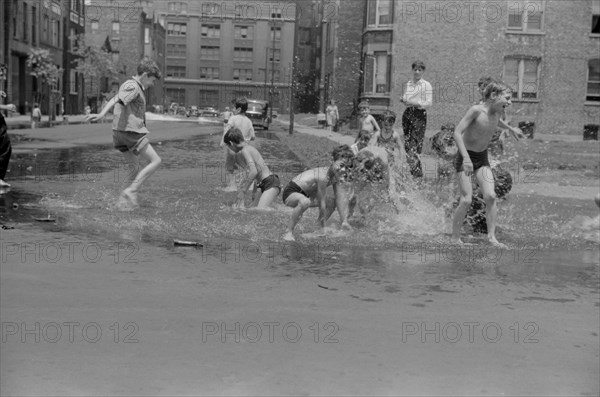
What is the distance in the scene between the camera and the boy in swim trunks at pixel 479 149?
898cm

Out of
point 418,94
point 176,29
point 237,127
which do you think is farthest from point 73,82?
point 418,94

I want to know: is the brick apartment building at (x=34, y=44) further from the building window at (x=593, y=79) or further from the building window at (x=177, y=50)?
the building window at (x=593, y=79)

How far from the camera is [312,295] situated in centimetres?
626

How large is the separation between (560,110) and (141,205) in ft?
100

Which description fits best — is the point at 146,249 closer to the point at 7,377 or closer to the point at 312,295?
the point at 312,295

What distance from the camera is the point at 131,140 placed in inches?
433

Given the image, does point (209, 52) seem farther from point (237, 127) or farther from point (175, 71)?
point (237, 127)

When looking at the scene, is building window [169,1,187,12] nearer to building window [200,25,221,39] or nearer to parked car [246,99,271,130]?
building window [200,25,221,39]

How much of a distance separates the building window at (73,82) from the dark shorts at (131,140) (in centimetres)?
6593

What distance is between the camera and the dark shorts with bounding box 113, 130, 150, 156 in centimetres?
1097

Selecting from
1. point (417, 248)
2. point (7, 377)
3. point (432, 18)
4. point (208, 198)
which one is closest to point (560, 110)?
point (432, 18)

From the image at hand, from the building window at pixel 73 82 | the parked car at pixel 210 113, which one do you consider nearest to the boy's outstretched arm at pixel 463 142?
the parked car at pixel 210 113

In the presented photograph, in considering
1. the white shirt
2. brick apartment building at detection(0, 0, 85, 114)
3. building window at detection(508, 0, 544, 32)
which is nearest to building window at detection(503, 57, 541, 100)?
building window at detection(508, 0, 544, 32)

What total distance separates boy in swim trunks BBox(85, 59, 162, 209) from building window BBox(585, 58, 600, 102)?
31253 millimetres
